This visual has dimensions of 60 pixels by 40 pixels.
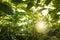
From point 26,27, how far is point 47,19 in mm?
369

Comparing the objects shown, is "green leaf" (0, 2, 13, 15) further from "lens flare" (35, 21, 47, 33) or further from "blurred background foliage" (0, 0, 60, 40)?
"lens flare" (35, 21, 47, 33)

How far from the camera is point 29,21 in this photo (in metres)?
1.66

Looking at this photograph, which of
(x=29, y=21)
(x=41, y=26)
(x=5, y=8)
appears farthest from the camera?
(x=29, y=21)

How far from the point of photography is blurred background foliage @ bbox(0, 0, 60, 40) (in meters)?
1.24

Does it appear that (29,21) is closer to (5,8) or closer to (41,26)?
(41,26)

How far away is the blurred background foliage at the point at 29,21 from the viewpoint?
1235 millimetres

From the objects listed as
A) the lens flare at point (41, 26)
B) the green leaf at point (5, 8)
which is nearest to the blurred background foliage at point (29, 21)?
the lens flare at point (41, 26)

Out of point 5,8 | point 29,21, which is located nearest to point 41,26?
point 29,21

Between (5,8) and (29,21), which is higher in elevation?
(5,8)

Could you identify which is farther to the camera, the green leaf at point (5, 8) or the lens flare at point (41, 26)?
the lens flare at point (41, 26)

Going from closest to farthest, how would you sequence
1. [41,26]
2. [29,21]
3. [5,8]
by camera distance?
[5,8]
[41,26]
[29,21]

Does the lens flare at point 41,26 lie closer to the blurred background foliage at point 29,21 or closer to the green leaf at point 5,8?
the blurred background foliage at point 29,21

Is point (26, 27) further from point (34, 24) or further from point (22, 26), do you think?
point (34, 24)

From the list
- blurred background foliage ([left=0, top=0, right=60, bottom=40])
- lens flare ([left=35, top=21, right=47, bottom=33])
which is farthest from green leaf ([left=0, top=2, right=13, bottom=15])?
lens flare ([left=35, top=21, right=47, bottom=33])
